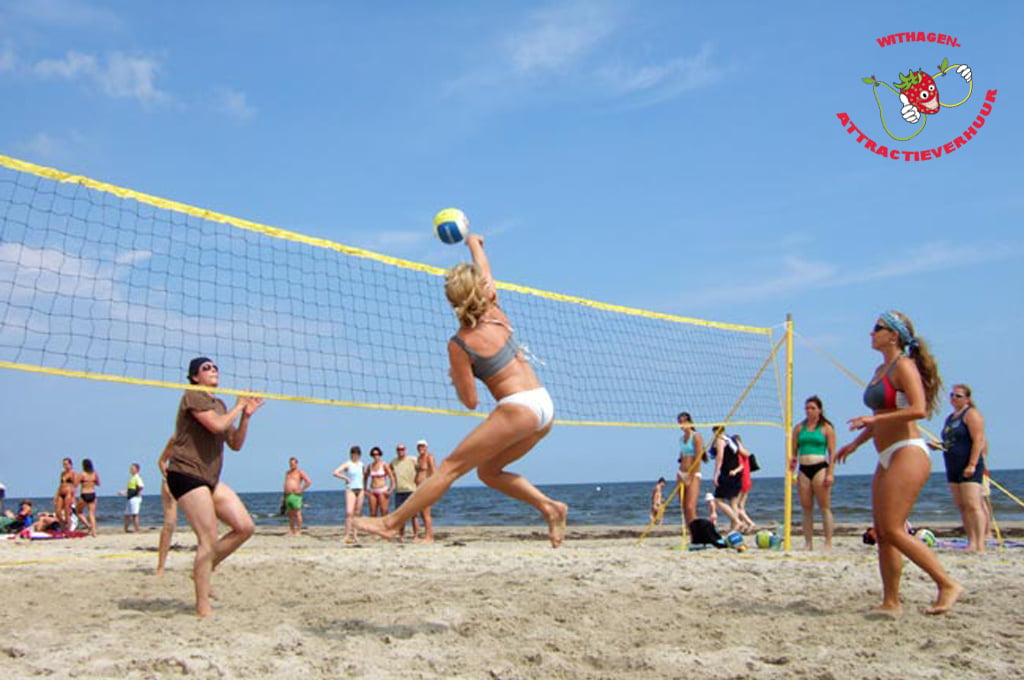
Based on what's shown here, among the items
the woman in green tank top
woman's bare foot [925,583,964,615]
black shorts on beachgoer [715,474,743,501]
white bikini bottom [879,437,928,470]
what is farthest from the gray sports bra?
black shorts on beachgoer [715,474,743,501]

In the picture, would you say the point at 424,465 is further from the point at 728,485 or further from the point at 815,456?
the point at 815,456

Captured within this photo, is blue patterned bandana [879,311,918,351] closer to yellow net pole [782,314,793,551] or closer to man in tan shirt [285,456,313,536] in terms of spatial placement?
yellow net pole [782,314,793,551]

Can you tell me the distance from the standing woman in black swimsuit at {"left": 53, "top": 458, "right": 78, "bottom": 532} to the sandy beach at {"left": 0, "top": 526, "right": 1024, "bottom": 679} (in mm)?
8497

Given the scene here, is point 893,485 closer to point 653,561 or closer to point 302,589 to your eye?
point 653,561

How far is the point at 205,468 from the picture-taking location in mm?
5008

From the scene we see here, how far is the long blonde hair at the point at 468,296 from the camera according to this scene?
160 inches

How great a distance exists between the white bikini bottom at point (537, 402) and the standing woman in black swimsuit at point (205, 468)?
1713 mm

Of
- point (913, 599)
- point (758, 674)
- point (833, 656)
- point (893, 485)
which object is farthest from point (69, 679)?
point (913, 599)

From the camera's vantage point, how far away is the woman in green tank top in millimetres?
8353

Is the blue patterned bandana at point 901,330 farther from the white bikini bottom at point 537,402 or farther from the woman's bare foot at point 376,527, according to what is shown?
the woman's bare foot at point 376,527

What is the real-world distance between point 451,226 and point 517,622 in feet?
6.48

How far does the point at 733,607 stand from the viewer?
16.8 ft

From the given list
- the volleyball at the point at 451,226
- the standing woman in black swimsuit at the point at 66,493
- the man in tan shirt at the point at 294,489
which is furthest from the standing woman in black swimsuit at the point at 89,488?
the volleyball at the point at 451,226

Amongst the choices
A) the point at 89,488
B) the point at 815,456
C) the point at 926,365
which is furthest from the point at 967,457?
the point at 89,488
